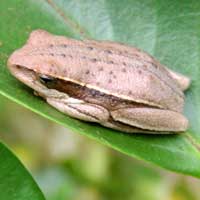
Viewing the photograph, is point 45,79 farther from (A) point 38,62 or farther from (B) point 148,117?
(B) point 148,117

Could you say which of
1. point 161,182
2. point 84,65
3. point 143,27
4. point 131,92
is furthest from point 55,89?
point 161,182

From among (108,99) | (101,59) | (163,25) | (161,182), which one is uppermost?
(163,25)

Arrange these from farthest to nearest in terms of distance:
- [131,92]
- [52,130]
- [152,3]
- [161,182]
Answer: [52,130] < [161,182] < [131,92] < [152,3]

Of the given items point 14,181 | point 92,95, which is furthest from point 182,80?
point 14,181

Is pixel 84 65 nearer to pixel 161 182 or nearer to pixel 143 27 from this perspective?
pixel 143 27

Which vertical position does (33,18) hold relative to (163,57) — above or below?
above

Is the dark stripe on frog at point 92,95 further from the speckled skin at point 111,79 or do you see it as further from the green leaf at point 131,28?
the green leaf at point 131,28
